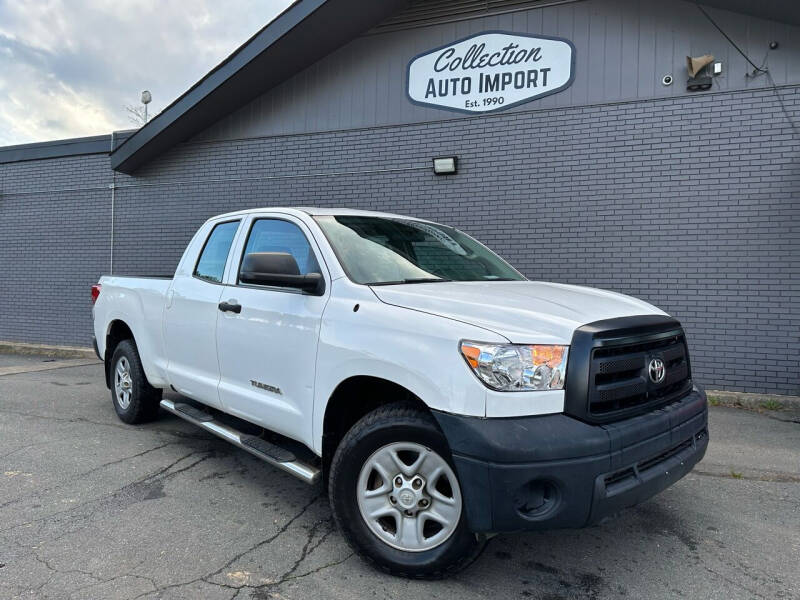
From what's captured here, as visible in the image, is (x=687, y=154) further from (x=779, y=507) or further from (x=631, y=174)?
(x=779, y=507)

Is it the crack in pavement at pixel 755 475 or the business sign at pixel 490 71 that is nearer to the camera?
the crack in pavement at pixel 755 475

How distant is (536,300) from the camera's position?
A: 289 centimetres

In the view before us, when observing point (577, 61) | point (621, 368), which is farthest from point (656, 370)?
point (577, 61)

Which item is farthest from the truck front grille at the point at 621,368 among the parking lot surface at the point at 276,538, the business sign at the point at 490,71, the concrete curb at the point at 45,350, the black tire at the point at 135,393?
the concrete curb at the point at 45,350

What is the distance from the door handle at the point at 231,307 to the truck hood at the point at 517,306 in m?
1.13

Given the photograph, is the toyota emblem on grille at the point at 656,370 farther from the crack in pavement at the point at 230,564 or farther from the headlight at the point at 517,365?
the crack in pavement at the point at 230,564

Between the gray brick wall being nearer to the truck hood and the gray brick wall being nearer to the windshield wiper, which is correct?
the truck hood

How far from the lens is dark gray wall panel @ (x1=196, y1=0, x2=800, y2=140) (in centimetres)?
667

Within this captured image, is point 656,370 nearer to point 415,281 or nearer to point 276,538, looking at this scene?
point 415,281

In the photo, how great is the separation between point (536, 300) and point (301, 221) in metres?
1.58

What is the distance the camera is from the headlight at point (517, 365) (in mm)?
2377

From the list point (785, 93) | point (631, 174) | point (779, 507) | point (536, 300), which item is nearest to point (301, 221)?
point (536, 300)

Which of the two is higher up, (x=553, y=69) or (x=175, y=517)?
(x=553, y=69)

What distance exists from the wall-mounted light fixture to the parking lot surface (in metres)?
4.85
